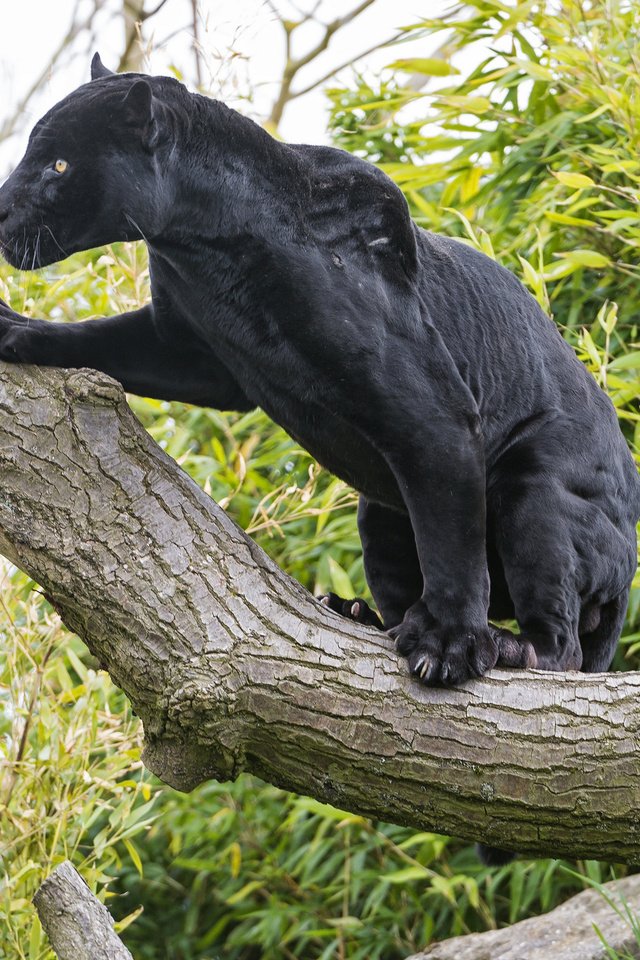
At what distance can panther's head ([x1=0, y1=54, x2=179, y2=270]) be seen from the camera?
5.73 feet

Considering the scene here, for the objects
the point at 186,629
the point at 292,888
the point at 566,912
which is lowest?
the point at 292,888

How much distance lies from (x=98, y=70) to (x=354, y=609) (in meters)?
1.13

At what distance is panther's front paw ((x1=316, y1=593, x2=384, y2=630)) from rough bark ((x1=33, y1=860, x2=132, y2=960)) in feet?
2.30

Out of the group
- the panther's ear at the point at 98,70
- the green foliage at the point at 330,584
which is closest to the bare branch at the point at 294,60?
the green foliage at the point at 330,584

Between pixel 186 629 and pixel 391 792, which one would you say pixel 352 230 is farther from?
pixel 391 792

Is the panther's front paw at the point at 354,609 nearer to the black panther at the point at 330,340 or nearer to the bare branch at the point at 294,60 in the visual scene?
the black panther at the point at 330,340

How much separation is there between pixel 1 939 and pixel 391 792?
1.29m

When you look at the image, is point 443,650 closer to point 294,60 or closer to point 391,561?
point 391,561

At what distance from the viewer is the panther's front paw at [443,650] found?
1766 millimetres

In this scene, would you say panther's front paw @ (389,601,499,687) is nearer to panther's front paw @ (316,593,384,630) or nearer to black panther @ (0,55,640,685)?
black panther @ (0,55,640,685)

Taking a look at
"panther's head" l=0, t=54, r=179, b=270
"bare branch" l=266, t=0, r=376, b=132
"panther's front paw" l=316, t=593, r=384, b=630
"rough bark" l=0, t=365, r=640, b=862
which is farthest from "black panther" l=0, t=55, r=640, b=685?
"bare branch" l=266, t=0, r=376, b=132

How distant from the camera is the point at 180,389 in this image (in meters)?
2.10

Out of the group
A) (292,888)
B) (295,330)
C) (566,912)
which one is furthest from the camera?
(292,888)

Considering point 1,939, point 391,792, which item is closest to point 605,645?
point 391,792
